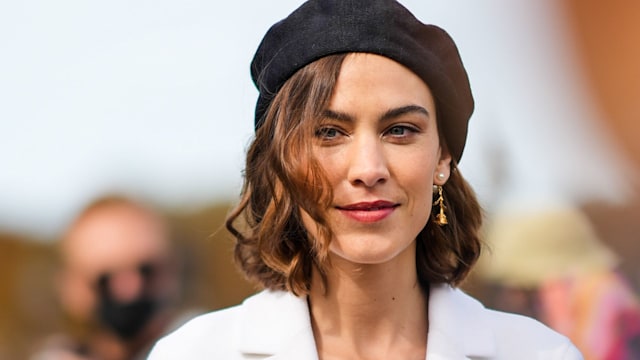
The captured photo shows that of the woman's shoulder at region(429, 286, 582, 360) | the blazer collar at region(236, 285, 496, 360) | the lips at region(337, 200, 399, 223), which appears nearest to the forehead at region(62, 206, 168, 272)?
the blazer collar at region(236, 285, 496, 360)

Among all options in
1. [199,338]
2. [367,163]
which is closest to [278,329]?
[199,338]

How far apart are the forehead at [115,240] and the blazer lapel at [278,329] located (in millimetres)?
1263

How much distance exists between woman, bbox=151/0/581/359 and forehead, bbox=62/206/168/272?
116 cm

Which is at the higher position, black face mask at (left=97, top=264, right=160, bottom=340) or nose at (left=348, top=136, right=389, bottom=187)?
nose at (left=348, top=136, right=389, bottom=187)

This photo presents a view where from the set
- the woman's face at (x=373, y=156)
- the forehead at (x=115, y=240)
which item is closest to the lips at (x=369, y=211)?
the woman's face at (x=373, y=156)

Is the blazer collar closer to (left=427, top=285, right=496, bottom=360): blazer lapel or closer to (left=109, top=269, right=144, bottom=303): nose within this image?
(left=427, top=285, right=496, bottom=360): blazer lapel

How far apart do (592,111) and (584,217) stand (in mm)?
396

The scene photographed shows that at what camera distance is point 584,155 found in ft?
11.2

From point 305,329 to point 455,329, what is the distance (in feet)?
1.20

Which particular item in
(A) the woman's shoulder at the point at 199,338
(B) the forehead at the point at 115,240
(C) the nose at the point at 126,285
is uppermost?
(A) the woman's shoulder at the point at 199,338

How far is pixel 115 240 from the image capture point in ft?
11.4

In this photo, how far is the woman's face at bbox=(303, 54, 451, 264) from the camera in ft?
6.45

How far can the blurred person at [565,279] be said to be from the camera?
337 cm

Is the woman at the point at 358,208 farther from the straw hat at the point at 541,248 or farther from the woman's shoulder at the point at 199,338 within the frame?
the straw hat at the point at 541,248
